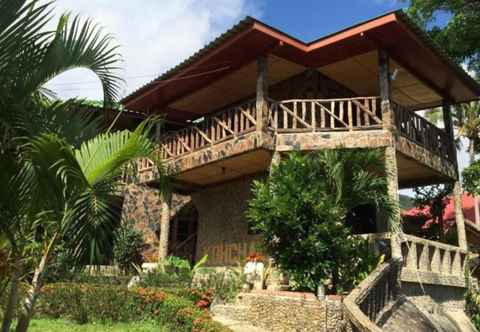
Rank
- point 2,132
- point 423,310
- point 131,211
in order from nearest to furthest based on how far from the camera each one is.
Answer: point 2,132, point 423,310, point 131,211

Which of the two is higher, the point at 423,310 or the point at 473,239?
the point at 473,239

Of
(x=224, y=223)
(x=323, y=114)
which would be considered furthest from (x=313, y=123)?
(x=224, y=223)

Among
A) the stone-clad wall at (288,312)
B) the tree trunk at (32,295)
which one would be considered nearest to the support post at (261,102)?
the stone-clad wall at (288,312)

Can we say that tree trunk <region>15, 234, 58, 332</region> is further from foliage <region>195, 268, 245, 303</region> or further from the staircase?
foliage <region>195, 268, 245, 303</region>

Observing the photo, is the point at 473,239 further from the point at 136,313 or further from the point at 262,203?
the point at 136,313

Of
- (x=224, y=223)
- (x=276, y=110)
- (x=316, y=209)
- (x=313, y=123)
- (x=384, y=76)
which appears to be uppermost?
(x=384, y=76)

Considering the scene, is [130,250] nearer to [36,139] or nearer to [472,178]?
[472,178]

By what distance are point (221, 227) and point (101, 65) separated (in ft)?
37.1

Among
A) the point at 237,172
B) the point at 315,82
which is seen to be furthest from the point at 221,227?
the point at 315,82

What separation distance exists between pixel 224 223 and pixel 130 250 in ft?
10.8

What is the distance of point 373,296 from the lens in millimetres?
8102

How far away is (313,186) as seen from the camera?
29.3ft

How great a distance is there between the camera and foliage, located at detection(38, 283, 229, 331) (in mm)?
8352

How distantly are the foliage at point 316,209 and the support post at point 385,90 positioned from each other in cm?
137
